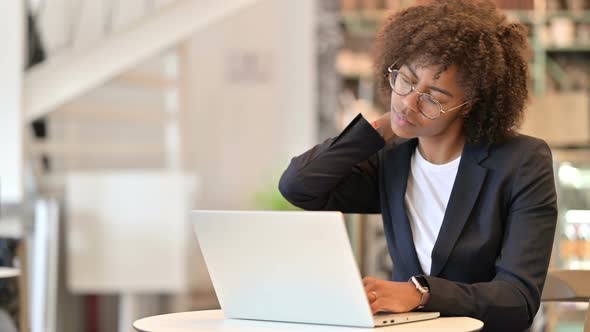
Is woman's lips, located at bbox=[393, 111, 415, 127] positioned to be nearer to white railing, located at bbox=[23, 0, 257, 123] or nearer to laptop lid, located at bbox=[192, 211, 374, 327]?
laptop lid, located at bbox=[192, 211, 374, 327]

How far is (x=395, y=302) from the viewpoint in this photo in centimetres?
161

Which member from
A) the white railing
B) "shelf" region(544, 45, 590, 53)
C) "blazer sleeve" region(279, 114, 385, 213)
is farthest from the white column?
"shelf" region(544, 45, 590, 53)

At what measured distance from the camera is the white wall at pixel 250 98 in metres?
6.61

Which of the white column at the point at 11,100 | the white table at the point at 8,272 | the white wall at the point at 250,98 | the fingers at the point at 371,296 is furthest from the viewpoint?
the white wall at the point at 250,98

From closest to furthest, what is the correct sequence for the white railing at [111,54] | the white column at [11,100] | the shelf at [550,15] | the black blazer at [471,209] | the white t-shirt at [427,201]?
the black blazer at [471,209], the white t-shirt at [427,201], the white column at [11,100], the white railing at [111,54], the shelf at [550,15]

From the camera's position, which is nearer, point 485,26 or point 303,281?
point 303,281

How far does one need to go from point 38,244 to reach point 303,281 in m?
1.66

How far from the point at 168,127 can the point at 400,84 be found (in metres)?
3.99

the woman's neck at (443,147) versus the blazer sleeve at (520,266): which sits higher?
the woman's neck at (443,147)

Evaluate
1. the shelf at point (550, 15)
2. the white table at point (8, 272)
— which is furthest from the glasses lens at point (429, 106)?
the shelf at point (550, 15)

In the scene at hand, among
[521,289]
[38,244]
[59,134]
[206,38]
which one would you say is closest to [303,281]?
[521,289]

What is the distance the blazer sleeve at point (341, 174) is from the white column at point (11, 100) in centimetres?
277

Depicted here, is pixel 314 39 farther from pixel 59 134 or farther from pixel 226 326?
pixel 226 326

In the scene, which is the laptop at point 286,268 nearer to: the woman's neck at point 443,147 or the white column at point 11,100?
the woman's neck at point 443,147
